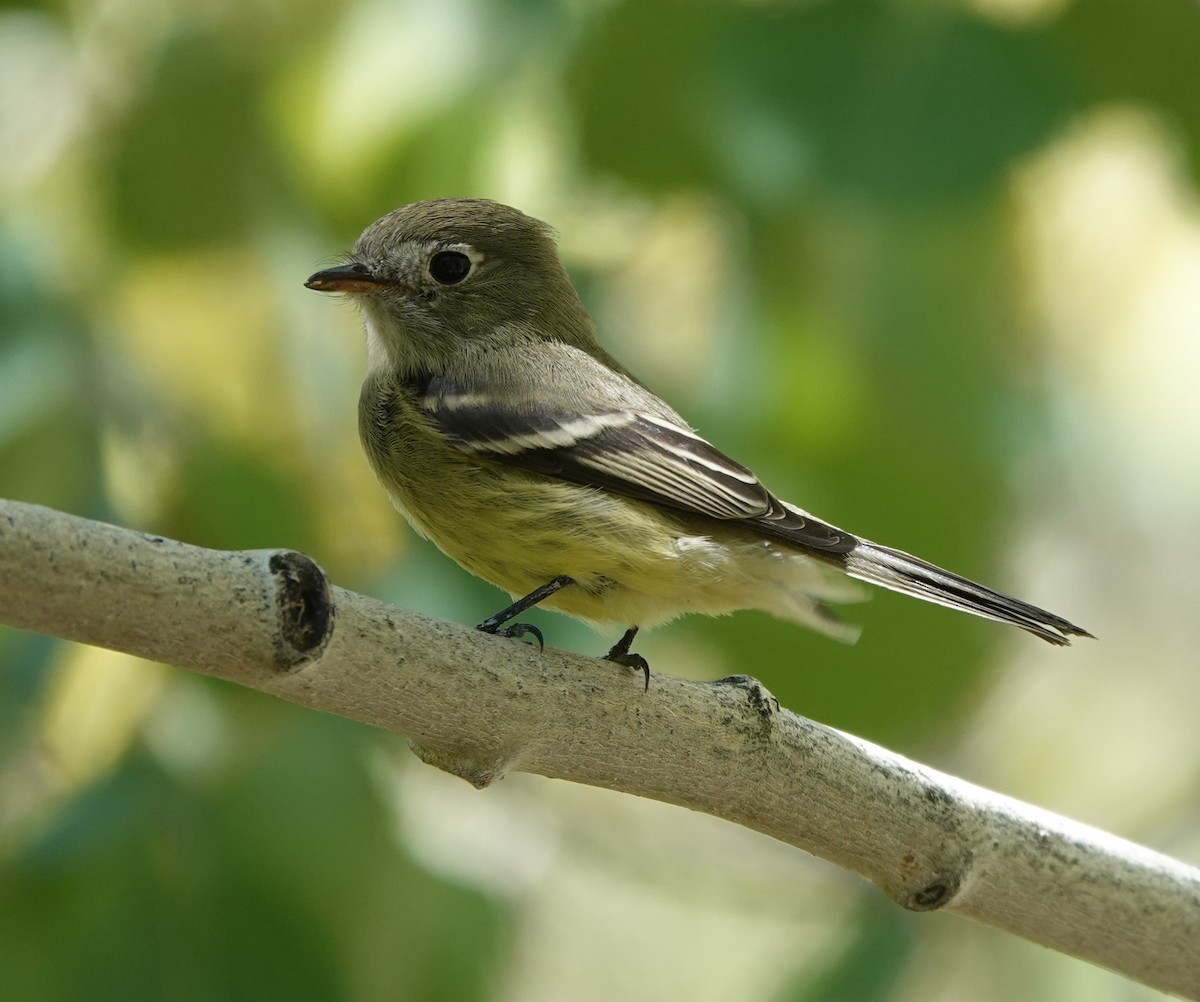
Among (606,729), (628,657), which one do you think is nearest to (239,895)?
(628,657)

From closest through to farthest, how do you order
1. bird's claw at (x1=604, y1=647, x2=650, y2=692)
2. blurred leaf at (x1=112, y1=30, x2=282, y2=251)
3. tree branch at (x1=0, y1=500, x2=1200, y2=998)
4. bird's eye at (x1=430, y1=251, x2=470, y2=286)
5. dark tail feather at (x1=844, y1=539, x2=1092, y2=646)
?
tree branch at (x1=0, y1=500, x2=1200, y2=998) < bird's claw at (x1=604, y1=647, x2=650, y2=692) < dark tail feather at (x1=844, y1=539, x2=1092, y2=646) < blurred leaf at (x1=112, y1=30, x2=282, y2=251) < bird's eye at (x1=430, y1=251, x2=470, y2=286)

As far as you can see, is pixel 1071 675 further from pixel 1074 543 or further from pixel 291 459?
pixel 291 459

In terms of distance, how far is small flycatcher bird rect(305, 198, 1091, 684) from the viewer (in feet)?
9.27

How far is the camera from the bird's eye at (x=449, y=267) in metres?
3.45

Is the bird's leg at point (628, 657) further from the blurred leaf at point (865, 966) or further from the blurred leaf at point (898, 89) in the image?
the blurred leaf at point (898, 89)

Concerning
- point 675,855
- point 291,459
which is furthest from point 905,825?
point 675,855

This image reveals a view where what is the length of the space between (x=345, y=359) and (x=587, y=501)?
1.04 metres

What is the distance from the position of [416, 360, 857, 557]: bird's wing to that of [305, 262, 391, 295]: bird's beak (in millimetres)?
322

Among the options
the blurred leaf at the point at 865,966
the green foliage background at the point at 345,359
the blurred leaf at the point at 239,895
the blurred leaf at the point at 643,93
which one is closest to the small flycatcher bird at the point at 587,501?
the green foliage background at the point at 345,359

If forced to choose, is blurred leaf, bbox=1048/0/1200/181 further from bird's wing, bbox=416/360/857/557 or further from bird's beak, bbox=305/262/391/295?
bird's beak, bbox=305/262/391/295

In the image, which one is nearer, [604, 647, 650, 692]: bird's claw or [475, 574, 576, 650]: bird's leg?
[604, 647, 650, 692]: bird's claw

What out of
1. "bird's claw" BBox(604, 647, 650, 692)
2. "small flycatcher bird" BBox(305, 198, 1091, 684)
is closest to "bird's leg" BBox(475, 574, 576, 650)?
"small flycatcher bird" BBox(305, 198, 1091, 684)

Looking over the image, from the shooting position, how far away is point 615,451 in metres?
2.98

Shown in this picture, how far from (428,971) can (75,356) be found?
1.44 m
